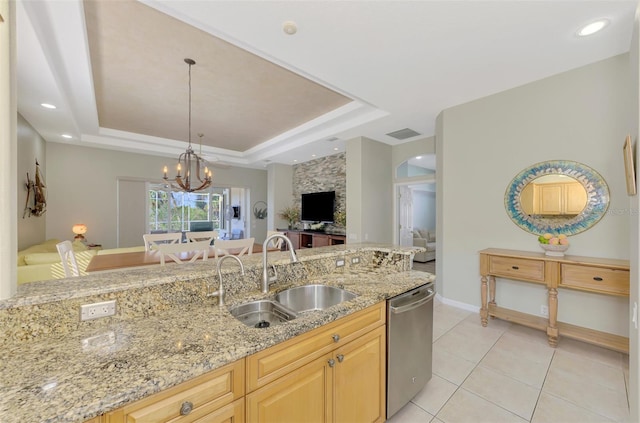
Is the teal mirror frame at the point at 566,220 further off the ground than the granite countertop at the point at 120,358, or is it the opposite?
the teal mirror frame at the point at 566,220

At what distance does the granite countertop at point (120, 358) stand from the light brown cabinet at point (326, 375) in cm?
9

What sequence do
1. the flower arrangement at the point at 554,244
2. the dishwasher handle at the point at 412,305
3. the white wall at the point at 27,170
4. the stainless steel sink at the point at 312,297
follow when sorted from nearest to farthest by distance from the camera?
the dishwasher handle at the point at 412,305, the stainless steel sink at the point at 312,297, the flower arrangement at the point at 554,244, the white wall at the point at 27,170

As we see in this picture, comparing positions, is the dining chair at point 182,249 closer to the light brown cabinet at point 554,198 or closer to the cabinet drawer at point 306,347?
the cabinet drawer at point 306,347

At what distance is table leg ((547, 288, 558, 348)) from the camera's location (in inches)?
100

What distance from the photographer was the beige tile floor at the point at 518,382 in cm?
176

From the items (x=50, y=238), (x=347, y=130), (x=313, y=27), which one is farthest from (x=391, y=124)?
(x=50, y=238)

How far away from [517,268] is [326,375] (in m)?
2.60

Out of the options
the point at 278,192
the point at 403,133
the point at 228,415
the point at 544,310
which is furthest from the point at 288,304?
the point at 278,192

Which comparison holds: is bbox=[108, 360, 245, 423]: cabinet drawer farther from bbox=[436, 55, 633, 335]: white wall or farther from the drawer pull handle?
bbox=[436, 55, 633, 335]: white wall

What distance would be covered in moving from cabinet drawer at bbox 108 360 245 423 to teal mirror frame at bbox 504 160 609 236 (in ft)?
11.2

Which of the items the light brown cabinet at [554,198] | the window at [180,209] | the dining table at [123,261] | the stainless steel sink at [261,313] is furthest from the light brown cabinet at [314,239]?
the stainless steel sink at [261,313]

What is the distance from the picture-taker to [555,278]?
2.54m

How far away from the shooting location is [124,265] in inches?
105

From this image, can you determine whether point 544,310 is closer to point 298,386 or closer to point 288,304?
point 288,304
